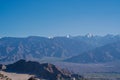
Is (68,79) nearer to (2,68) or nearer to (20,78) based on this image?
(20,78)

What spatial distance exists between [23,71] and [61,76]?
28.2 m

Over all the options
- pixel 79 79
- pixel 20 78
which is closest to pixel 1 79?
pixel 20 78

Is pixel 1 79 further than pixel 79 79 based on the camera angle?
No

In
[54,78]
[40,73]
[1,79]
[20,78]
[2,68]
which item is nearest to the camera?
[1,79]

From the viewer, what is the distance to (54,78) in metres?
174

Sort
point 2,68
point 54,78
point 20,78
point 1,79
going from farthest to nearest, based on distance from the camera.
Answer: point 2,68 → point 54,78 → point 20,78 → point 1,79

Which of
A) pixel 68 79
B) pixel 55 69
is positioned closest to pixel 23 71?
pixel 55 69

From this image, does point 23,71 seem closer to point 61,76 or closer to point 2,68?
point 2,68

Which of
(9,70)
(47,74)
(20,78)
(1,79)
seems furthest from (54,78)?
(1,79)

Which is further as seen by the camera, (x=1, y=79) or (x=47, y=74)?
(x=47, y=74)

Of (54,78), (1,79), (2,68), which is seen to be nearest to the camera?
(1,79)

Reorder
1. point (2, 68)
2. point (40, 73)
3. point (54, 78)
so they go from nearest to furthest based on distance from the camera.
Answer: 1. point (54, 78)
2. point (40, 73)
3. point (2, 68)

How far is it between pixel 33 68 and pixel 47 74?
63.9ft

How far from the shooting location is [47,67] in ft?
631
